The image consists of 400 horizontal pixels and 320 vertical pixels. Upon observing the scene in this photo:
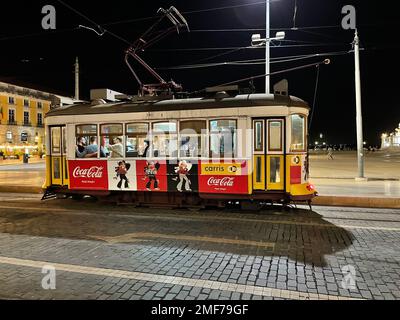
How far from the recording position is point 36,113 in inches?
2867

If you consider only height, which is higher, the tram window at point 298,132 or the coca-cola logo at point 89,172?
the tram window at point 298,132

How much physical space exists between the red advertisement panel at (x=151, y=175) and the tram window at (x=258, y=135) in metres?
2.78

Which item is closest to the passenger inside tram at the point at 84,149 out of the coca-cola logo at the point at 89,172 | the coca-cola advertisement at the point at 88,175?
the coca-cola advertisement at the point at 88,175

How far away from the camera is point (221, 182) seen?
366 inches

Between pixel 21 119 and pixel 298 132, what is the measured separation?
72.5m

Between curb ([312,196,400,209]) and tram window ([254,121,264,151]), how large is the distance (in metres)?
3.47

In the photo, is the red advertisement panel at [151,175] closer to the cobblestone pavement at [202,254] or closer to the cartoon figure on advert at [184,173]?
the cartoon figure on advert at [184,173]

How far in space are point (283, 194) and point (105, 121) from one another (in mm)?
5880

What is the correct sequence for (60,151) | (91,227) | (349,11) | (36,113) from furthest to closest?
1. (36,113)
2. (349,11)
3. (60,151)
4. (91,227)

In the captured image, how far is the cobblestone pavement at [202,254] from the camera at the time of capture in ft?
14.4

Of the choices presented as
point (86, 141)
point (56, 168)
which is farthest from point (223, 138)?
point (56, 168)
